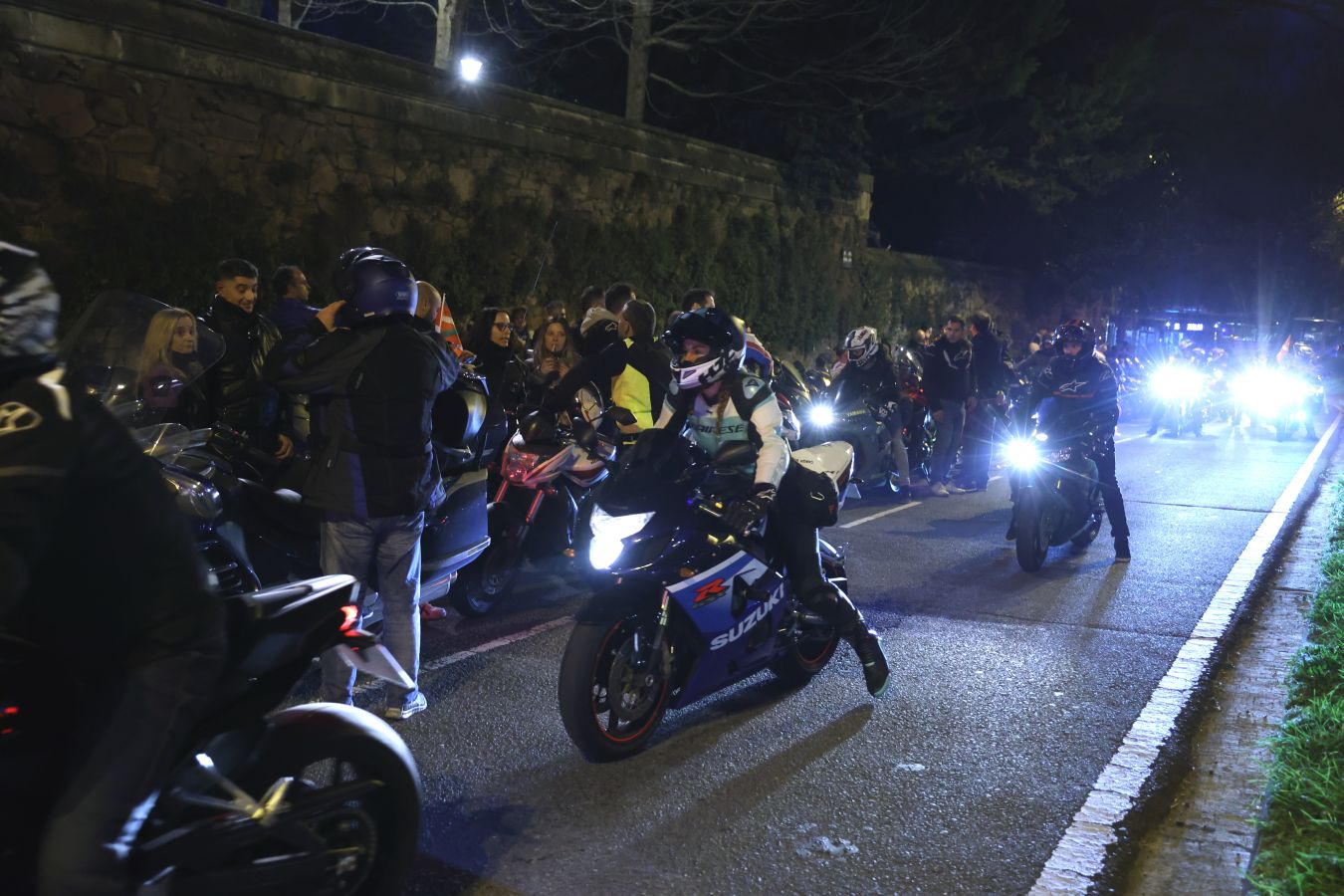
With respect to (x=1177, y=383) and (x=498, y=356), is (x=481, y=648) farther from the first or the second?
(x=1177, y=383)

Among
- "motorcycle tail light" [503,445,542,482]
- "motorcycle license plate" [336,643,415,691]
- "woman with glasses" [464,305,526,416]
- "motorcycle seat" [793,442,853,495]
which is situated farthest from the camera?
"woman with glasses" [464,305,526,416]

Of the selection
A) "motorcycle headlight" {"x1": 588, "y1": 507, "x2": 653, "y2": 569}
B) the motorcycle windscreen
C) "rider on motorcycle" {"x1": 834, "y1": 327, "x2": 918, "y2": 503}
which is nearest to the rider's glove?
"motorcycle headlight" {"x1": 588, "y1": 507, "x2": 653, "y2": 569}

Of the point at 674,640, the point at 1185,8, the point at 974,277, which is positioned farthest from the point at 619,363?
the point at 1185,8

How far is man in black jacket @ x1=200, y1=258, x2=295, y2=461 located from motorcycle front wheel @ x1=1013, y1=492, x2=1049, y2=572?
4.97 metres

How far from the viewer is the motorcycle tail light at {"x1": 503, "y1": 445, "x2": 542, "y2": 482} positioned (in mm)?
7035

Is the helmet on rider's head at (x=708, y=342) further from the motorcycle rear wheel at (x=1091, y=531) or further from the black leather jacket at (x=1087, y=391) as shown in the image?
the motorcycle rear wheel at (x=1091, y=531)

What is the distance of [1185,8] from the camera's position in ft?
103

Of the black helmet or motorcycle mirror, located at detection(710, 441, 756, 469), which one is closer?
motorcycle mirror, located at detection(710, 441, 756, 469)

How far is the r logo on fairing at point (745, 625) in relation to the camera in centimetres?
489

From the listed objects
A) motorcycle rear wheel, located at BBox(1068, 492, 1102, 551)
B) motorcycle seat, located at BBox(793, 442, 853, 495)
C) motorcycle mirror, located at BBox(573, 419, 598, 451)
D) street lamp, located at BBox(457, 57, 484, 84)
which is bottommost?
motorcycle rear wheel, located at BBox(1068, 492, 1102, 551)

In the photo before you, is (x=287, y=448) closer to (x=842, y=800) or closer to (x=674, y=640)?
(x=674, y=640)

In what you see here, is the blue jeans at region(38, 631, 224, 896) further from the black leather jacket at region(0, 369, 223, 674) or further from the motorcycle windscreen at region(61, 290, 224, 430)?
the motorcycle windscreen at region(61, 290, 224, 430)

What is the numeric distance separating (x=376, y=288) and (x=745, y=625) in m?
2.00

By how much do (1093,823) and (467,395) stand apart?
3.32 meters
